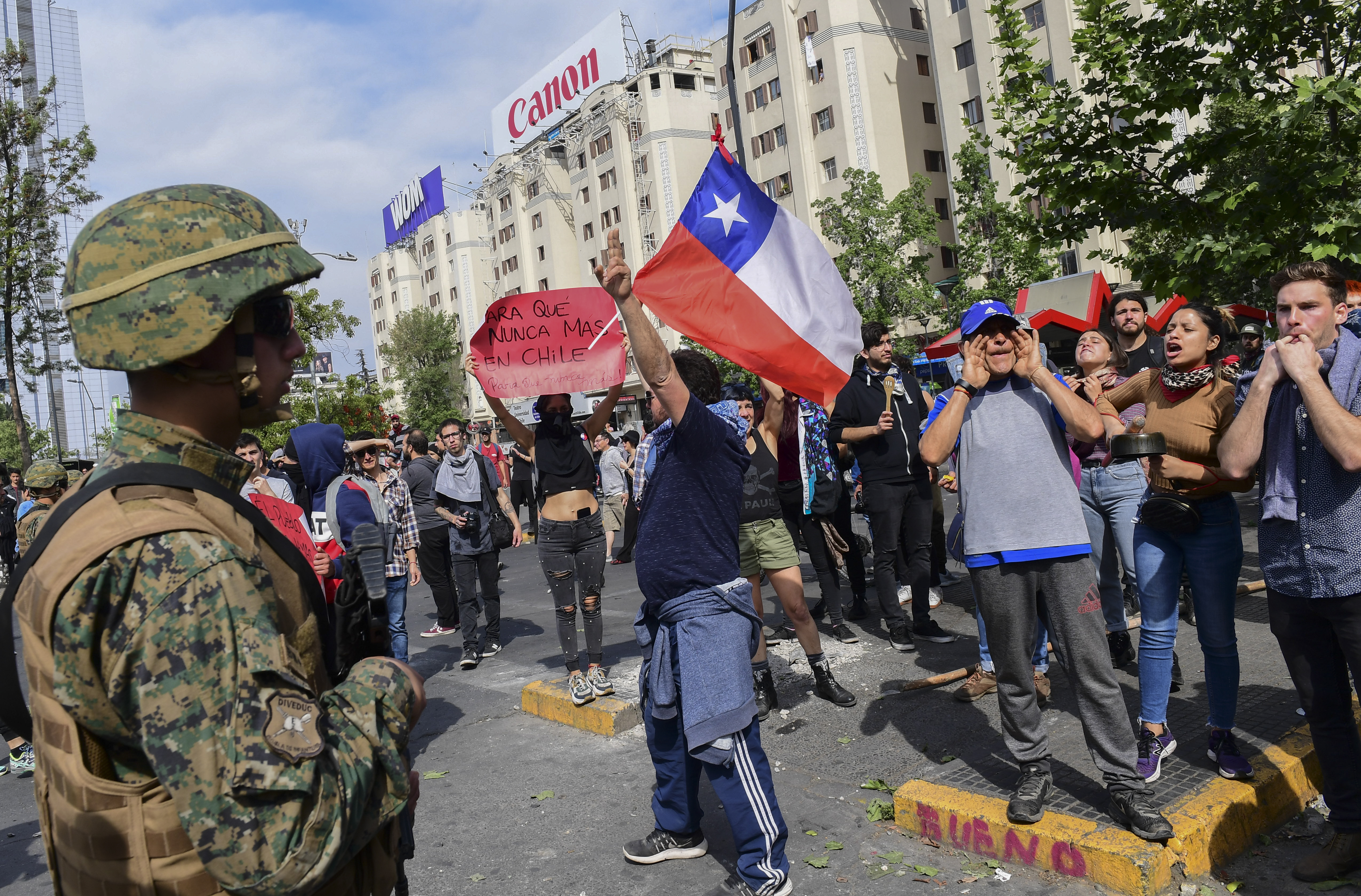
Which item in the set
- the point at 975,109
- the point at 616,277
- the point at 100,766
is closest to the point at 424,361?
the point at 975,109

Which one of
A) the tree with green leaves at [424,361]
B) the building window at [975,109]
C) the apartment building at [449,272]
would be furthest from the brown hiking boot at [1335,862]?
the apartment building at [449,272]

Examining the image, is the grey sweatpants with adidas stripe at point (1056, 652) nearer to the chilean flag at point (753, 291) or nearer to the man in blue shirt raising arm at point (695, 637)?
the man in blue shirt raising arm at point (695, 637)

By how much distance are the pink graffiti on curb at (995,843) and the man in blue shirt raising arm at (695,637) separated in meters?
0.69

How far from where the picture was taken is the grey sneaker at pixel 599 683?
245 inches

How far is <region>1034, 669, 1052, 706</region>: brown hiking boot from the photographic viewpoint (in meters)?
5.34

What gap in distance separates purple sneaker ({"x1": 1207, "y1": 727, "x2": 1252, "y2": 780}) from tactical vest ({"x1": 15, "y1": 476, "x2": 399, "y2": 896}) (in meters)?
3.91

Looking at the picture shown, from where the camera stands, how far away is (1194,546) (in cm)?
417

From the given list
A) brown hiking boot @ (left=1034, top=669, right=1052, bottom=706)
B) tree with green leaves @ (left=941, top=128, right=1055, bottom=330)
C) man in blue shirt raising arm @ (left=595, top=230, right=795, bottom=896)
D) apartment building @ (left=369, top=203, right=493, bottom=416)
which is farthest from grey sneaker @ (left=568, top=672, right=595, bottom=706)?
apartment building @ (left=369, top=203, right=493, bottom=416)

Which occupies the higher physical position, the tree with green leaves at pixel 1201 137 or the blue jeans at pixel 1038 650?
the tree with green leaves at pixel 1201 137

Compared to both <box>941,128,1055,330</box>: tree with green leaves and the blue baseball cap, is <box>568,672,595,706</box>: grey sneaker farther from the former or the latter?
<box>941,128,1055,330</box>: tree with green leaves

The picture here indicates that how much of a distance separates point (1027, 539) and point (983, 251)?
1146 inches

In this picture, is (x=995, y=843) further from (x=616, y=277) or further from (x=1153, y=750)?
(x=616, y=277)

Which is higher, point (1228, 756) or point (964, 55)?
point (964, 55)

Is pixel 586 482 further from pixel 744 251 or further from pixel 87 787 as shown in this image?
pixel 87 787
